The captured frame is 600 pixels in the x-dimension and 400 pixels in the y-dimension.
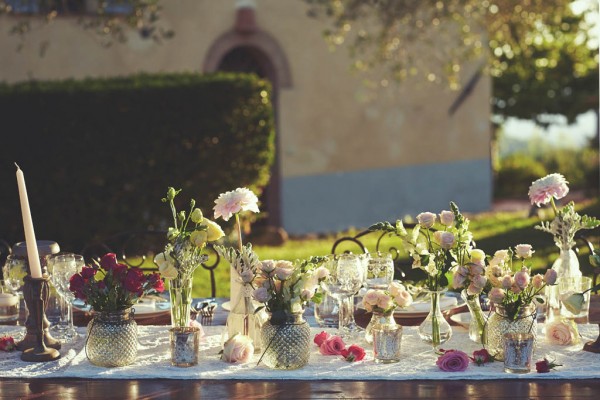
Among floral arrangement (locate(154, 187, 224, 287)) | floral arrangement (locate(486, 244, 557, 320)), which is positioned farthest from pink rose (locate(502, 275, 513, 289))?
floral arrangement (locate(154, 187, 224, 287))

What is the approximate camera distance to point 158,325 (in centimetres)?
376

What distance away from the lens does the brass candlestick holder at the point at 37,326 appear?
318 centimetres

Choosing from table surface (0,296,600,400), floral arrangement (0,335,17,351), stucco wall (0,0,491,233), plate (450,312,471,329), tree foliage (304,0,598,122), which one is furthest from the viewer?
tree foliage (304,0,598,122)

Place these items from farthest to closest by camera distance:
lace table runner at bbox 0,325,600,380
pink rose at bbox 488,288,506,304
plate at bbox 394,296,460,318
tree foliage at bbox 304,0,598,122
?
tree foliage at bbox 304,0,598,122 < plate at bbox 394,296,460,318 < pink rose at bbox 488,288,506,304 < lace table runner at bbox 0,325,600,380

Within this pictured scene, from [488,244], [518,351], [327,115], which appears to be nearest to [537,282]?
[518,351]

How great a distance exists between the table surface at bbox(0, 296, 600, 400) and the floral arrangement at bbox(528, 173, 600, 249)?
619 mm

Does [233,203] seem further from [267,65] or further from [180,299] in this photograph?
[267,65]

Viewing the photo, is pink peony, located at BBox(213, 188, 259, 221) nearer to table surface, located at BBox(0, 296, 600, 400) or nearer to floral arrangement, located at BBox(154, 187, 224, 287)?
floral arrangement, located at BBox(154, 187, 224, 287)

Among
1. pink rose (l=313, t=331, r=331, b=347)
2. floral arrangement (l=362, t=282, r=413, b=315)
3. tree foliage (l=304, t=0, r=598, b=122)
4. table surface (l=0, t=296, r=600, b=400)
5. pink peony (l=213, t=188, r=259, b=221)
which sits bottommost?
table surface (l=0, t=296, r=600, b=400)

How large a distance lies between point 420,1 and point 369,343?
26.7 feet

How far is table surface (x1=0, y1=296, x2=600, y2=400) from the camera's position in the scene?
284 cm

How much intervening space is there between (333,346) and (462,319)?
635 mm

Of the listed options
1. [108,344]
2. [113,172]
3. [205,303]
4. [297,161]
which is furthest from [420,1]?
[108,344]

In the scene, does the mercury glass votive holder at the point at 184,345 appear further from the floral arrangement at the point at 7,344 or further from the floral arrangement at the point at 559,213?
the floral arrangement at the point at 559,213
